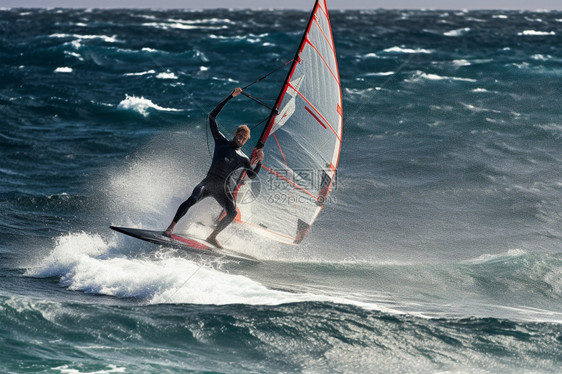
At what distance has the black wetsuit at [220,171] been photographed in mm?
9111

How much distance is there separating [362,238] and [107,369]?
21.7ft

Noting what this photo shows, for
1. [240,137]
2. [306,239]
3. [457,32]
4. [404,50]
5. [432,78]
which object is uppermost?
[240,137]

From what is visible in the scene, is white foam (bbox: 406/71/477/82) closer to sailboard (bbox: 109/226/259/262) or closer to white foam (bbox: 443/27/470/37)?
sailboard (bbox: 109/226/259/262)

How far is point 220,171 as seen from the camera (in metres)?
9.23

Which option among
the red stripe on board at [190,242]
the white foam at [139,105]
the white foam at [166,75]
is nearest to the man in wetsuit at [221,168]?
the red stripe on board at [190,242]

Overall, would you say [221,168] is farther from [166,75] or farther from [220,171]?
[166,75]

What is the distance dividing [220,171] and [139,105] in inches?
560

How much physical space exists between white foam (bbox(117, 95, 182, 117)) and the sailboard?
13.0m

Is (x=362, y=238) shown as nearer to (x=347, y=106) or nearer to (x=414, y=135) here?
(x=414, y=135)

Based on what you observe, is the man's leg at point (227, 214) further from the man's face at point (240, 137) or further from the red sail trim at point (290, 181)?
the red sail trim at point (290, 181)

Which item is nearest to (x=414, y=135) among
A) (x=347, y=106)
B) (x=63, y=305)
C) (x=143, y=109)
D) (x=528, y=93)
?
(x=347, y=106)

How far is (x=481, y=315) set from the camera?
27.4 ft

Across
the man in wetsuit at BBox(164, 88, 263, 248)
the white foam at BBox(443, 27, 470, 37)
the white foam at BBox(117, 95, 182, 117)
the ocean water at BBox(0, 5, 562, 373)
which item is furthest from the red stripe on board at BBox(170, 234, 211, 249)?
the white foam at BBox(443, 27, 470, 37)

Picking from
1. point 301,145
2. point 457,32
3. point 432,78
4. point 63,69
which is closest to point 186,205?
point 301,145
